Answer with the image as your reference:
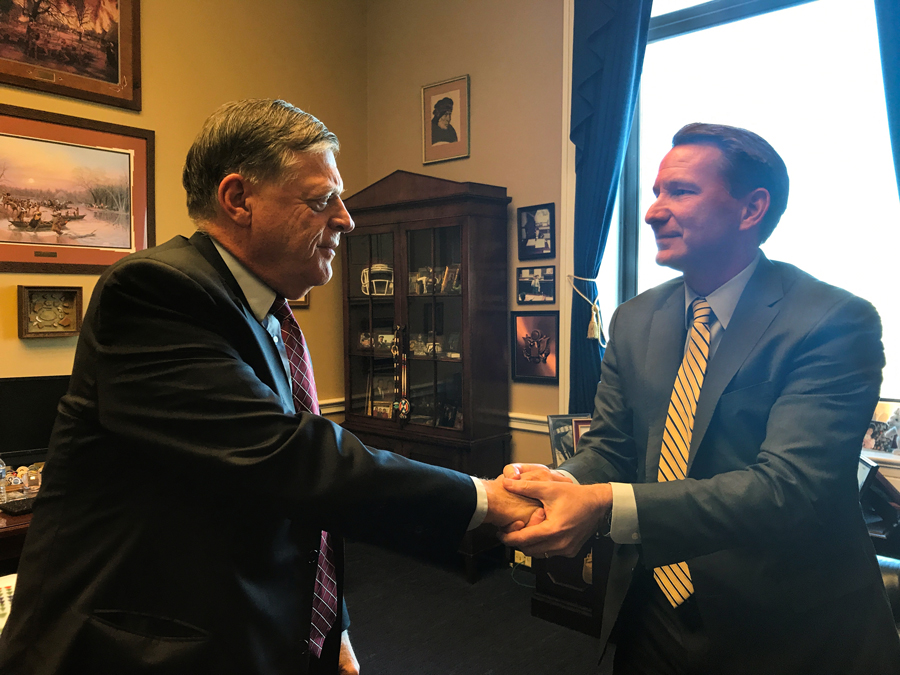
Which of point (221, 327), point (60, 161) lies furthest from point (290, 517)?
point (60, 161)

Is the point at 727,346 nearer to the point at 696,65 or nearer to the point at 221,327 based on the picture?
the point at 221,327

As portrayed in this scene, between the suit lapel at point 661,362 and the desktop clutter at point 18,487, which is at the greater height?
the suit lapel at point 661,362

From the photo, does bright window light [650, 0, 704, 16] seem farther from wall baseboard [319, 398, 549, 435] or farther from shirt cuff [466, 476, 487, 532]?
shirt cuff [466, 476, 487, 532]

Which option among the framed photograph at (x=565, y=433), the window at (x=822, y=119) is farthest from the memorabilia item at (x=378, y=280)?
the window at (x=822, y=119)

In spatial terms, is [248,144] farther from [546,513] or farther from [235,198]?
[546,513]

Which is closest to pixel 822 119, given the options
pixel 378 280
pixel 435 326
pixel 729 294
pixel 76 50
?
pixel 729 294

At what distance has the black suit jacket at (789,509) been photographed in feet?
3.88

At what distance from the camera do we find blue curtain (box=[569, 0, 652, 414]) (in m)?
3.08

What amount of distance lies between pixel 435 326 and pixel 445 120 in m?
1.44

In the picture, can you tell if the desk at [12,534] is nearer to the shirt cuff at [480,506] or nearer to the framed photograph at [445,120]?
the shirt cuff at [480,506]

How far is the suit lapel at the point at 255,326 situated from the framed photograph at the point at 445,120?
119 inches

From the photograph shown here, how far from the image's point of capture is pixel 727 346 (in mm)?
1322

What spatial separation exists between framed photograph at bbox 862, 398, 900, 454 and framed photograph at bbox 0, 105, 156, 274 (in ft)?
11.2

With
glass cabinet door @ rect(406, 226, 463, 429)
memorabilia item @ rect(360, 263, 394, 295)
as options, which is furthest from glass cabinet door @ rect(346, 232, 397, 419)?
glass cabinet door @ rect(406, 226, 463, 429)
